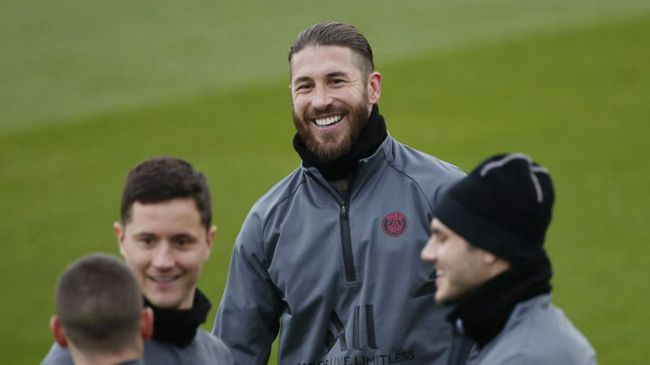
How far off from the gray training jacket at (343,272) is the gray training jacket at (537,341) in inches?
39.2

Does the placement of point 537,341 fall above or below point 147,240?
below

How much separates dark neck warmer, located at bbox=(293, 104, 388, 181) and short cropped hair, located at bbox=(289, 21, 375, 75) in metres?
0.25

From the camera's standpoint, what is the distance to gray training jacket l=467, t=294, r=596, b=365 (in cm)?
379

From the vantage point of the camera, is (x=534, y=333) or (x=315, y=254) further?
(x=315, y=254)

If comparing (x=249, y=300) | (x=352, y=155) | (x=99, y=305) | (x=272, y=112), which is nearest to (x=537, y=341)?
(x=99, y=305)

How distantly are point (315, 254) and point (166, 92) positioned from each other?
39.1 ft

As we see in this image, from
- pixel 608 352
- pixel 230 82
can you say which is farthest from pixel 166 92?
pixel 608 352

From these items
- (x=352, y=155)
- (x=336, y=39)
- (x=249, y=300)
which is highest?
(x=336, y=39)

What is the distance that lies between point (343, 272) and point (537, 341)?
132 cm

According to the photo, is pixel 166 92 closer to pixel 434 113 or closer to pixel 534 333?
pixel 434 113

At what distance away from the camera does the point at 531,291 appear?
3.94 m

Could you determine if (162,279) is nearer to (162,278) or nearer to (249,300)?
(162,278)

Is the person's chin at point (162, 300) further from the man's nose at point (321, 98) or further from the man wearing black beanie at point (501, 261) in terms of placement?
the man's nose at point (321, 98)

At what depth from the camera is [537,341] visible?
3820 millimetres
